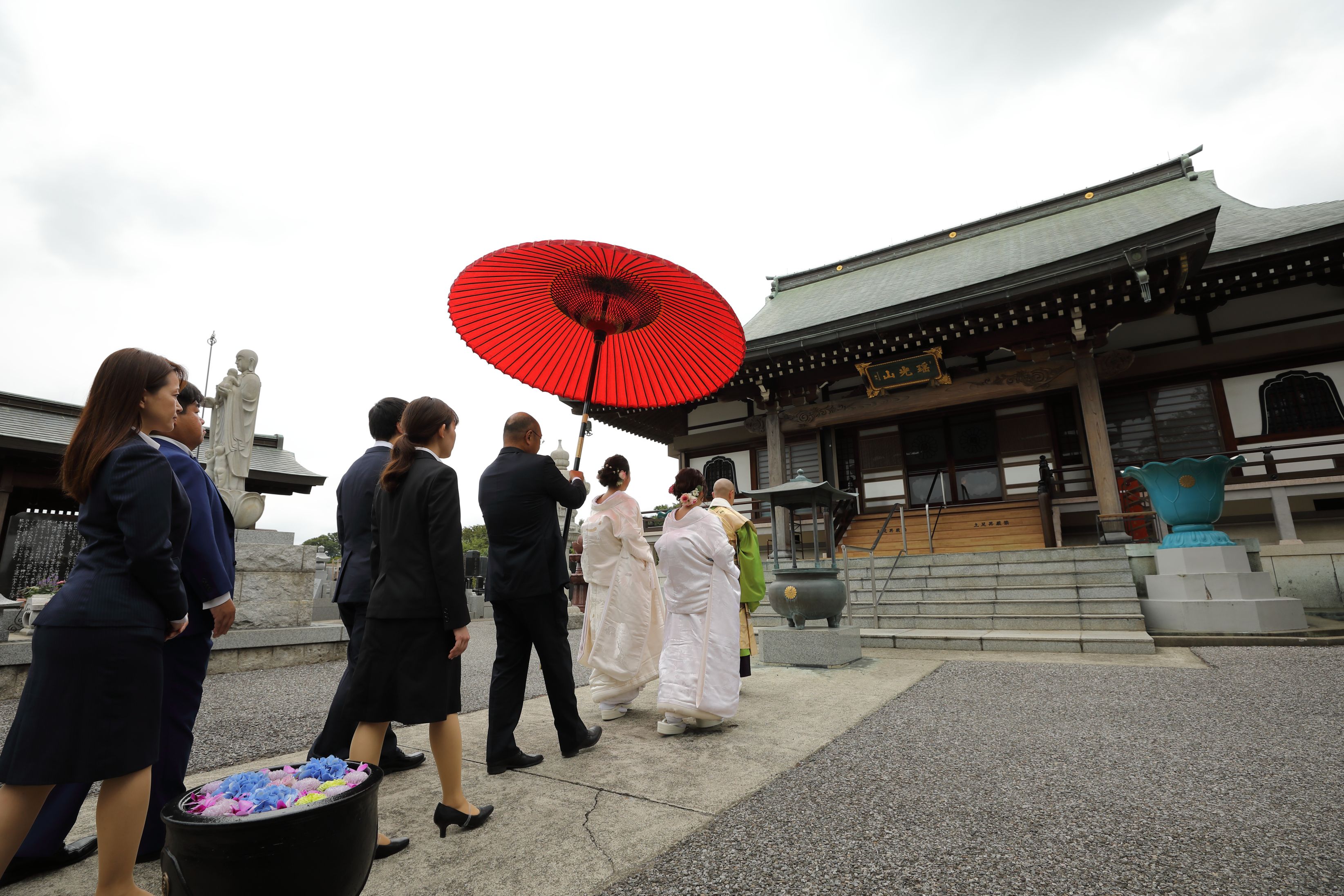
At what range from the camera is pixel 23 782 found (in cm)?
135

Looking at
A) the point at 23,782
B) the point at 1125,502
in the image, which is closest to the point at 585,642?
the point at 23,782

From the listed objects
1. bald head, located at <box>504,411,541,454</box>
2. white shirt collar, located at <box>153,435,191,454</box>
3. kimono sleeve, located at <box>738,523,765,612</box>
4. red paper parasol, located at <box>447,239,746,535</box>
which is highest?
red paper parasol, located at <box>447,239,746,535</box>

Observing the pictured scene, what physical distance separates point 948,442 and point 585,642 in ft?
31.1

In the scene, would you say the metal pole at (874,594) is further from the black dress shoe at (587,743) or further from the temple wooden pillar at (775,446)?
the black dress shoe at (587,743)

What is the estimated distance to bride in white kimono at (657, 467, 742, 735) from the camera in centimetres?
322

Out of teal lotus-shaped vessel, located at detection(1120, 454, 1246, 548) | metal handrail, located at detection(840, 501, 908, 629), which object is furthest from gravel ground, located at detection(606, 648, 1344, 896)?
teal lotus-shaped vessel, located at detection(1120, 454, 1246, 548)

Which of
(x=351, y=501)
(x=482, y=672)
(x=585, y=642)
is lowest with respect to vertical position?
(x=482, y=672)

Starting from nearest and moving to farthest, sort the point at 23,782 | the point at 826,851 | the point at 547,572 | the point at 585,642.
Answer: the point at 23,782
the point at 826,851
the point at 547,572
the point at 585,642

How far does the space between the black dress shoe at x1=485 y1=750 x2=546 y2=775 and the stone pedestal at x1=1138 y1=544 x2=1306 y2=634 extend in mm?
6480

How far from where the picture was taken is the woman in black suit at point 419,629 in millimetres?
1953

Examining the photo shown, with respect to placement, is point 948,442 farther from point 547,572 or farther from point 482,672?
point 547,572

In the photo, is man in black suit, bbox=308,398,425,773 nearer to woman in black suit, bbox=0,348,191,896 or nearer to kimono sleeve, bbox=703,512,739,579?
woman in black suit, bbox=0,348,191,896

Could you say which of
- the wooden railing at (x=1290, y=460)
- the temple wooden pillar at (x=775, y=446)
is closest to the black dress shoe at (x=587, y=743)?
the temple wooden pillar at (x=775, y=446)

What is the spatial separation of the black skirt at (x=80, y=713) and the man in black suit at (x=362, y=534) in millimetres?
1095
